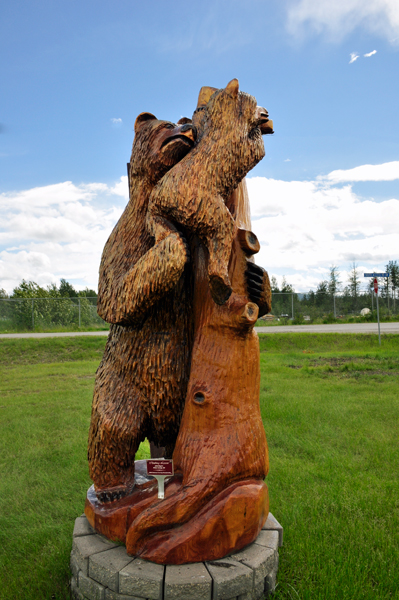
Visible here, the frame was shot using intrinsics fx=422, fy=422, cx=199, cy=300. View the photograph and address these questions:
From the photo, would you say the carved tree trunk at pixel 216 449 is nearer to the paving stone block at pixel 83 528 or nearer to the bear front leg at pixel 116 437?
the bear front leg at pixel 116 437

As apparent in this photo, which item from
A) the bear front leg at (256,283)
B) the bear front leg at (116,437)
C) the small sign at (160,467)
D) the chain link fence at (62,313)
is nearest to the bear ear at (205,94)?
the bear front leg at (256,283)

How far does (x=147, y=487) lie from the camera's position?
200cm

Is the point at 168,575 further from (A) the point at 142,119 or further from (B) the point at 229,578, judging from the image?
(A) the point at 142,119

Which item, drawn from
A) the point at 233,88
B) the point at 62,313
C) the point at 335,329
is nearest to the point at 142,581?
the point at 233,88

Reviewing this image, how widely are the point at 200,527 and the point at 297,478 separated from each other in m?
1.82

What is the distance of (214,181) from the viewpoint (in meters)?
1.80

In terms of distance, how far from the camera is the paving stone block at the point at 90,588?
177 cm

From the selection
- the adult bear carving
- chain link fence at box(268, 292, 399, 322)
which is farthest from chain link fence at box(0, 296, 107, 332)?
the adult bear carving

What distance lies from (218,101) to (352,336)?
36.6 ft

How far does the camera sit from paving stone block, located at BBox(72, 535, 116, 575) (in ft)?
6.10

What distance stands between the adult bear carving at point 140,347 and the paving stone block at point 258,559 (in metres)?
0.59

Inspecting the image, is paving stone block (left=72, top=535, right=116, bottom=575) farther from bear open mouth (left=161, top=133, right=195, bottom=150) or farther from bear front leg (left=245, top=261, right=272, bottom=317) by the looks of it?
bear open mouth (left=161, top=133, right=195, bottom=150)

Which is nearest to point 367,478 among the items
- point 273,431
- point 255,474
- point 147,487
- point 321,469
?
point 321,469

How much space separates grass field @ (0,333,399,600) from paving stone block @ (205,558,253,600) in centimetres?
30
